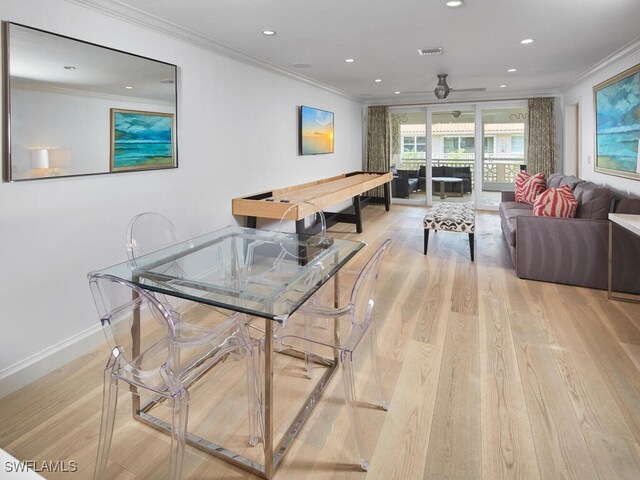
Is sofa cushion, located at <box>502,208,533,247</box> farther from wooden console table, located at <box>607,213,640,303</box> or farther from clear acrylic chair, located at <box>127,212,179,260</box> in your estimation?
clear acrylic chair, located at <box>127,212,179,260</box>

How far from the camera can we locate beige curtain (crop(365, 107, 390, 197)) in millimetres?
8297

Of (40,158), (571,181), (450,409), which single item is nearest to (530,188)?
(571,181)

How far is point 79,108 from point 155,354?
1581 mm

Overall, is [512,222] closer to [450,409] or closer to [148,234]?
[450,409]

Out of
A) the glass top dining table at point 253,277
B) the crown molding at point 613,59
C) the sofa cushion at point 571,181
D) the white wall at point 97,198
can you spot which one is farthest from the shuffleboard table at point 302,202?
the crown molding at point 613,59

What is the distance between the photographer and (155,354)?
68.1 inches

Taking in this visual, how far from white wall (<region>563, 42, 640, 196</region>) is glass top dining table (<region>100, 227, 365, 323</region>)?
11.1ft

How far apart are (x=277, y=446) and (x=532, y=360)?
1.60 meters

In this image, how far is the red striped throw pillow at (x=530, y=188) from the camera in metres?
5.56

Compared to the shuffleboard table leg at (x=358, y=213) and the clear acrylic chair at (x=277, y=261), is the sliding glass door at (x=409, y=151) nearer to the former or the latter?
the shuffleboard table leg at (x=358, y=213)

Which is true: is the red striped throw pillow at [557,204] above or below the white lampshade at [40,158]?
below

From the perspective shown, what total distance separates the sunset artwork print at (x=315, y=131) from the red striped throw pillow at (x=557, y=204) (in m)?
3.00

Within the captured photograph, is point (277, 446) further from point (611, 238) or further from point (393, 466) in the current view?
point (611, 238)

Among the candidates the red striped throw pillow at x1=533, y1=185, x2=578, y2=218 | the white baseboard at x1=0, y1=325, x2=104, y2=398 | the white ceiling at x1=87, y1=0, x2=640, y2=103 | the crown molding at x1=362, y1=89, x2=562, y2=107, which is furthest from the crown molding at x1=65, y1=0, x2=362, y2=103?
the crown molding at x1=362, y1=89, x2=562, y2=107
